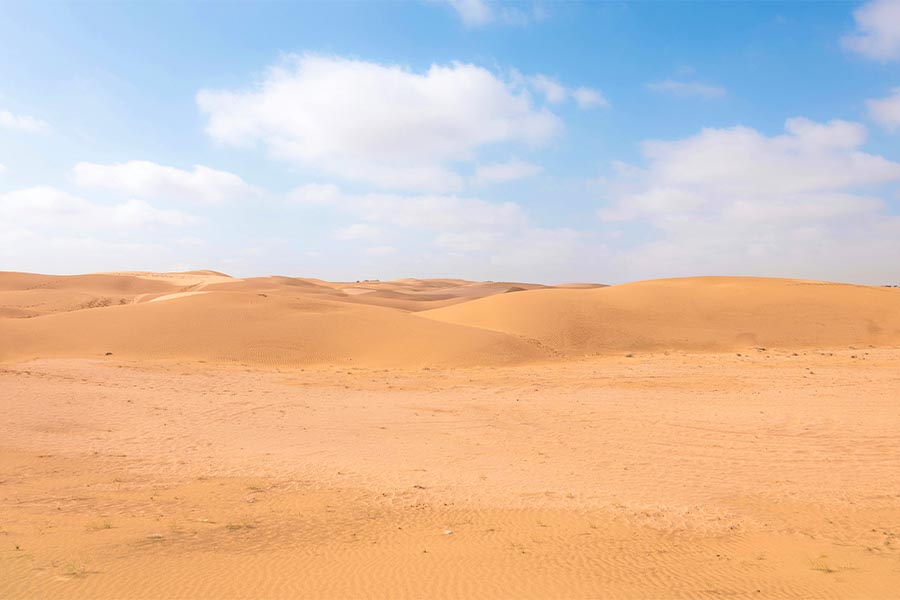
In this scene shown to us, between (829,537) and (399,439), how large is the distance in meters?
6.98

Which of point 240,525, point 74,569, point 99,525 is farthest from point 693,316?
point 74,569

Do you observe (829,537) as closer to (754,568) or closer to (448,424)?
(754,568)

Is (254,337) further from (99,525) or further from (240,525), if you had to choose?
(240,525)

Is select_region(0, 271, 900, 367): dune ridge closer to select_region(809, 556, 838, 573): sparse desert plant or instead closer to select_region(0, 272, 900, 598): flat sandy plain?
select_region(0, 272, 900, 598): flat sandy plain

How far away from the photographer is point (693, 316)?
3066 centimetres

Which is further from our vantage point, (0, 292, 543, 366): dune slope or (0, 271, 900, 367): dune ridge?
(0, 271, 900, 367): dune ridge

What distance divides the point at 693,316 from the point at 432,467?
24289mm

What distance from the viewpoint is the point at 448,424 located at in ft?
42.3

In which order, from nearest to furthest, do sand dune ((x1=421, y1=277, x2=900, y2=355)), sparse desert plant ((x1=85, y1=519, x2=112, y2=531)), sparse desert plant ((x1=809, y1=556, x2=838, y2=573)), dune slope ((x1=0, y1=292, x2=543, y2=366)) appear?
sparse desert plant ((x1=809, y1=556, x2=838, y2=573)) → sparse desert plant ((x1=85, y1=519, x2=112, y2=531)) → dune slope ((x1=0, y1=292, x2=543, y2=366)) → sand dune ((x1=421, y1=277, x2=900, y2=355))

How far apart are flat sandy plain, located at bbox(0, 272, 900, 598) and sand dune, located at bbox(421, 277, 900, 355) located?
6.95 ft

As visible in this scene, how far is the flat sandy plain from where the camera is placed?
570 centimetres

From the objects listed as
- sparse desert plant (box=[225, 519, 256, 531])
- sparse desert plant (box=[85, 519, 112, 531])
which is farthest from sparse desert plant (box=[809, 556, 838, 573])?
sparse desert plant (box=[85, 519, 112, 531])

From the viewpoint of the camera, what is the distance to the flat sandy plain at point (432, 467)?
18.7 feet

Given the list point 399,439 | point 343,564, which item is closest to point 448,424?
point 399,439
